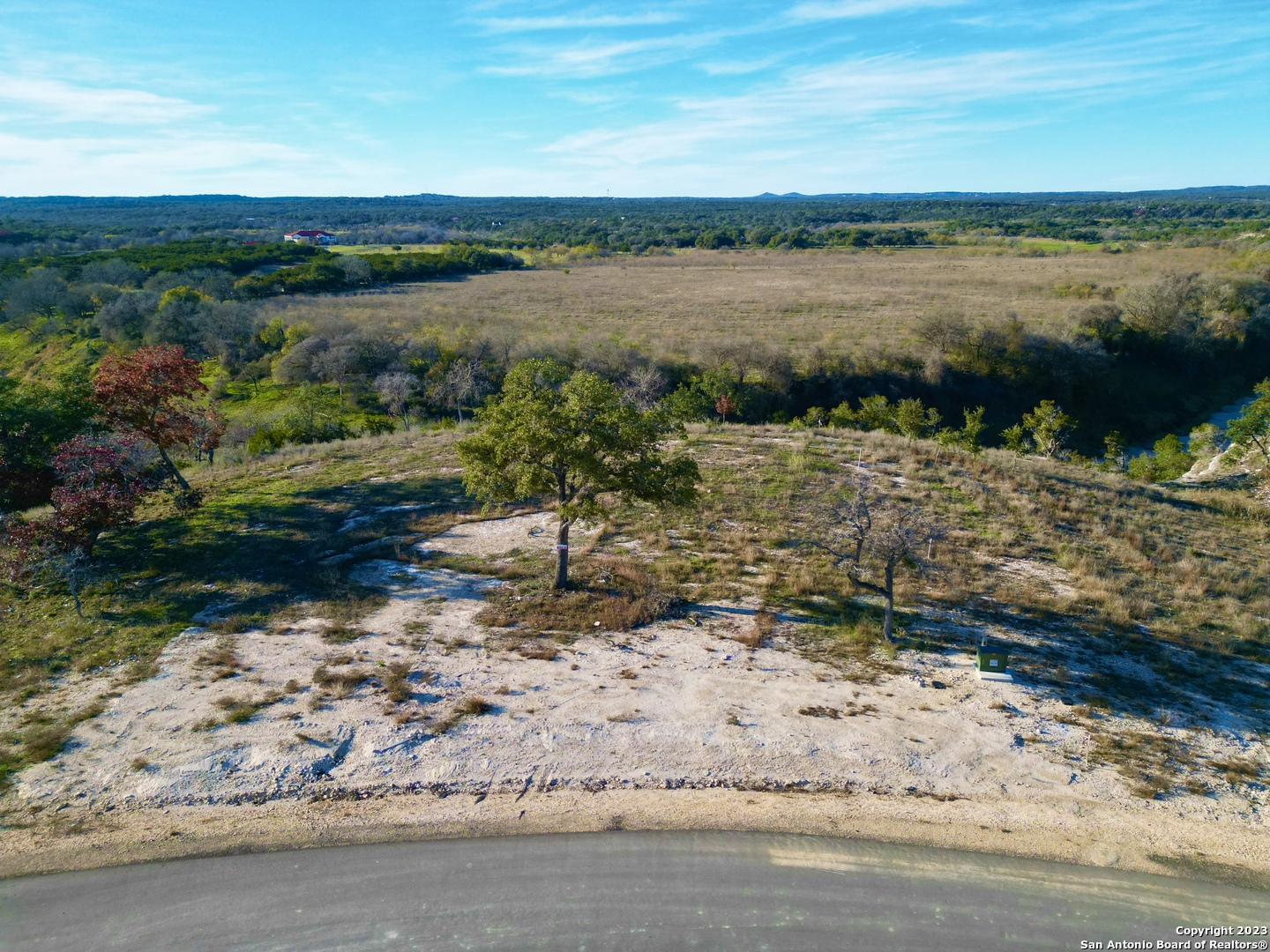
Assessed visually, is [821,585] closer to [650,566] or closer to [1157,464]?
[650,566]

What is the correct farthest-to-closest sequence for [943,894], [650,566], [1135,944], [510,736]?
1. [650,566]
2. [510,736]
3. [943,894]
4. [1135,944]

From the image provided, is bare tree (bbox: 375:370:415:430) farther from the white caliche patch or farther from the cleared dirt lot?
the cleared dirt lot

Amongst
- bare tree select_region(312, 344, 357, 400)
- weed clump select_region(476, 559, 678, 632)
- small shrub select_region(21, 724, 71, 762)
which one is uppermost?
bare tree select_region(312, 344, 357, 400)

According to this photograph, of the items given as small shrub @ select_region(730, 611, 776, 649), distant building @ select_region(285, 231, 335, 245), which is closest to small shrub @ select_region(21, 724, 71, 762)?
small shrub @ select_region(730, 611, 776, 649)

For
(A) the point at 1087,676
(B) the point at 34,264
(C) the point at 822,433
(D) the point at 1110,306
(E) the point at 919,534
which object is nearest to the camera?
(A) the point at 1087,676

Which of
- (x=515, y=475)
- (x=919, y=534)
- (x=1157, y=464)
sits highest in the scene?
(x=515, y=475)

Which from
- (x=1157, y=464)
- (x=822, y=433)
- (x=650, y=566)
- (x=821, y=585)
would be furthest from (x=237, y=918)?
(x=1157, y=464)

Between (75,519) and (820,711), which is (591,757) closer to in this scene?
(820,711)
